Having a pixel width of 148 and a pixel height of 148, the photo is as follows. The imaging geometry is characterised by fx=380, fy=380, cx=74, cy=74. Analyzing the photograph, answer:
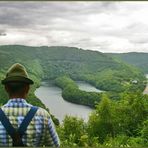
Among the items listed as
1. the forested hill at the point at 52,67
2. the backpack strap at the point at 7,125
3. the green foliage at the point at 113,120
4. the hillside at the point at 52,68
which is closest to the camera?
the backpack strap at the point at 7,125

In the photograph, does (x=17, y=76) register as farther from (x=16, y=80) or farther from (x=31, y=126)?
(x=31, y=126)

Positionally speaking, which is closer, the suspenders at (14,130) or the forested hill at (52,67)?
the suspenders at (14,130)

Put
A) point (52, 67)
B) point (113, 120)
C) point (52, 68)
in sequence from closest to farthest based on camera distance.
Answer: point (52, 68)
point (52, 67)
point (113, 120)

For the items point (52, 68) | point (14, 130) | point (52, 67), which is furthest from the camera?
point (52, 67)

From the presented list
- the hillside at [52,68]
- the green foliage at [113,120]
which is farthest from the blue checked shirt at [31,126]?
the green foliage at [113,120]

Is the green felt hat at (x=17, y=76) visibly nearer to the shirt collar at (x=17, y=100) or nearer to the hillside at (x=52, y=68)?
the shirt collar at (x=17, y=100)

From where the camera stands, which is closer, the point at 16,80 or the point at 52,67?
the point at 16,80

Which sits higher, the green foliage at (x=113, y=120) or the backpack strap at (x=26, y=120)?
the backpack strap at (x=26, y=120)

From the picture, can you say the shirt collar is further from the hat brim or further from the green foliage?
the green foliage

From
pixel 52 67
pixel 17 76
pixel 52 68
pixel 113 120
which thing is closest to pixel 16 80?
pixel 17 76
